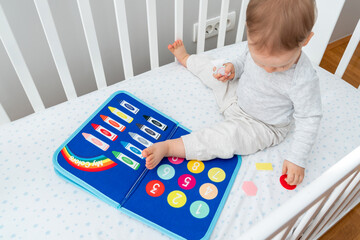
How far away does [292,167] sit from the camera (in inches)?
29.2

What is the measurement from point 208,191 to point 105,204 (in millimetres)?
234

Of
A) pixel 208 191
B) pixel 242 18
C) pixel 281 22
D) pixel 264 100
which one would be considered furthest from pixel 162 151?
pixel 242 18

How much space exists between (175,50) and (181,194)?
1.53 feet

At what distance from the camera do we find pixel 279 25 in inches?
22.1

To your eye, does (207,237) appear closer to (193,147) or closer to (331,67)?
(193,147)

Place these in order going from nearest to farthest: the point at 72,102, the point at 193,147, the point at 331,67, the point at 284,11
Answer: the point at 284,11, the point at 193,147, the point at 72,102, the point at 331,67

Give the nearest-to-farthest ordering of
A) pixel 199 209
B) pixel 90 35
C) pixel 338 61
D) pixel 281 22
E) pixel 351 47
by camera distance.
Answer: pixel 281 22, pixel 199 209, pixel 90 35, pixel 351 47, pixel 338 61

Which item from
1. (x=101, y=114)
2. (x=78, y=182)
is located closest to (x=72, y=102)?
(x=101, y=114)

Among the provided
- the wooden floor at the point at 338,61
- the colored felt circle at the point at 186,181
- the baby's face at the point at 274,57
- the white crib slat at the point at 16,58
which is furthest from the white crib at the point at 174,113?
the wooden floor at the point at 338,61

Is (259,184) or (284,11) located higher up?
(284,11)

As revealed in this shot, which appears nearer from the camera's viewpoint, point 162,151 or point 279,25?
point 279,25

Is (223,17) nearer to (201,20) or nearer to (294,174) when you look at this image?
(201,20)

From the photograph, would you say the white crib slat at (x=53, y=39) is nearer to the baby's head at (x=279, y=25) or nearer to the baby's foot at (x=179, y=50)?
the baby's foot at (x=179, y=50)

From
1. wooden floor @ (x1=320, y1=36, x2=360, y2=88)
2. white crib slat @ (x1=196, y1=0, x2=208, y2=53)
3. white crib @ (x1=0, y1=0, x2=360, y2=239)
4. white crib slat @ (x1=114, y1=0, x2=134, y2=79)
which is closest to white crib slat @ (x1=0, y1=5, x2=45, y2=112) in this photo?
white crib @ (x1=0, y1=0, x2=360, y2=239)
